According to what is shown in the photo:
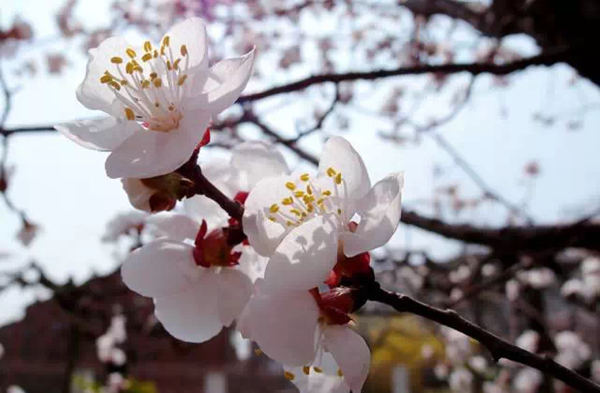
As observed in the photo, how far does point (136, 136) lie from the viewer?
48 cm

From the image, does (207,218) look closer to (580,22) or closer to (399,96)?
(580,22)

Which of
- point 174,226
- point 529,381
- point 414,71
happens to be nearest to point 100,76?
point 174,226

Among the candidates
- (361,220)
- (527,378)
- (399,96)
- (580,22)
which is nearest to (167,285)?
(361,220)

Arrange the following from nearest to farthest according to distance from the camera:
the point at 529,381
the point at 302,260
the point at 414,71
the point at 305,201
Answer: the point at 302,260
the point at 305,201
the point at 414,71
the point at 529,381

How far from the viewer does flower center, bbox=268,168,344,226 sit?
49cm

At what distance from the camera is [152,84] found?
0.53 m

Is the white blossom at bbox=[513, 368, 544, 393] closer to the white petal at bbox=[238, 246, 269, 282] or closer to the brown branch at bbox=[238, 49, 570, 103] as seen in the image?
the brown branch at bbox=[238, 49, 570, 103]

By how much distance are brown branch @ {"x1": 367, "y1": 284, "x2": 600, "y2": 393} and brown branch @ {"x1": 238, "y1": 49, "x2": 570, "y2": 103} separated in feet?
1.84

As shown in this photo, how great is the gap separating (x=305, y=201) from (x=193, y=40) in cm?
19

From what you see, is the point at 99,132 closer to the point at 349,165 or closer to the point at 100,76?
the point at 100,76

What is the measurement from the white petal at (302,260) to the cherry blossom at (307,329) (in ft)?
0.08

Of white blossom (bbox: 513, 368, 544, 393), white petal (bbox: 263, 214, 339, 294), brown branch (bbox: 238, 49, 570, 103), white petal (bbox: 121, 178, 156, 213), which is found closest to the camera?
white petal (bbox: 263, 214, 339, 294)

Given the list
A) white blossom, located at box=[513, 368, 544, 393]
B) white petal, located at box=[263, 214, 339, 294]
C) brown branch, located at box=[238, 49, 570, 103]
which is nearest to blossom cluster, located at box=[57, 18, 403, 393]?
white petal, located at box=[263, 214, 339, 294]

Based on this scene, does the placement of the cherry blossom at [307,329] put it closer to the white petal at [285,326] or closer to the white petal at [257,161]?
the white petal at [285,326]
